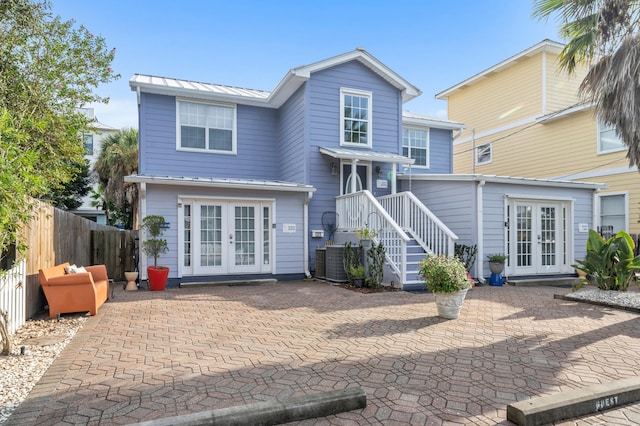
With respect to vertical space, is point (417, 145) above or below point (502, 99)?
below

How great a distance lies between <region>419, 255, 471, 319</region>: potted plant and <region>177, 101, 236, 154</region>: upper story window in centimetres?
846

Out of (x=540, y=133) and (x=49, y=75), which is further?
(x=540, y=133)

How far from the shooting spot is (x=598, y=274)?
8.09 metres

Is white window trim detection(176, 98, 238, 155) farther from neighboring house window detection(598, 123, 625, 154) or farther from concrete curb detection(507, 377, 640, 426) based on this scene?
neighboring house window detection(598, 123, 625, 154)

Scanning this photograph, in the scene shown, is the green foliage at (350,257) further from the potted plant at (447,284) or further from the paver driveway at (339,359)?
the potted plant at (447,284)

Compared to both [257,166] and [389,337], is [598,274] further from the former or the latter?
[257,166]

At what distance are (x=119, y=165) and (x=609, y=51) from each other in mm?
17988

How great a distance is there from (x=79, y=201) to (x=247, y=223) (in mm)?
18530

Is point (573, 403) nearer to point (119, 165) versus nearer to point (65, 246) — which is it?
point (65, 246)

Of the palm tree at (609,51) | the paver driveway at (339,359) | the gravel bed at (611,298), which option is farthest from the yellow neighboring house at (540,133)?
the paver driveway at (339,359)

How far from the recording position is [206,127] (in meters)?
12.4

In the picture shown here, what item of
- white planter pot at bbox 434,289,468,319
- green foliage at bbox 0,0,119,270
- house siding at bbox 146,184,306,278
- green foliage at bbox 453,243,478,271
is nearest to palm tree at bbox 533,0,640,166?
green foliage at bbox 453,243,478,271

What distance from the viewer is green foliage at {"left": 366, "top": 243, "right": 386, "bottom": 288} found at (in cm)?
905

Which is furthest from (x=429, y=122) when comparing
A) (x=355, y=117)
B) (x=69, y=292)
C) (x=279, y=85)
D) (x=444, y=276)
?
(x=69, y=292)
